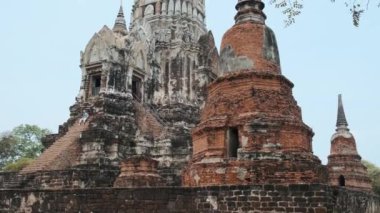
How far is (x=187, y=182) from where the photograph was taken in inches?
435

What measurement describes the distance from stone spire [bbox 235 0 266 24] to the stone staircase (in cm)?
828

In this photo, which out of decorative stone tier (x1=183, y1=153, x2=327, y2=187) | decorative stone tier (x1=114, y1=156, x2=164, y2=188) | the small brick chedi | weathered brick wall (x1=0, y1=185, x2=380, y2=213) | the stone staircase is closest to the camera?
weathered brick wall (x1=0, y1=185, x2=380, y2=213)

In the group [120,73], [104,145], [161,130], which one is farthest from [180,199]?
[120,73]

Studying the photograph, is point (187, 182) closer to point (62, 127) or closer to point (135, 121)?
point (135, 121)

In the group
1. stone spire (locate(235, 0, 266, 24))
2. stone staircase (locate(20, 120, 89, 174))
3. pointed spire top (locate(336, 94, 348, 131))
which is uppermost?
stone spire (locate(235, 0, 266, 24))

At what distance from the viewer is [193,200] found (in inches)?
347

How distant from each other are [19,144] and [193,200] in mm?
36606

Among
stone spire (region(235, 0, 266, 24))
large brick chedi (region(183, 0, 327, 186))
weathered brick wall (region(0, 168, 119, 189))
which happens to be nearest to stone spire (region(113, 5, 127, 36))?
weathered brick wall (region(0, 168, 119, 189))

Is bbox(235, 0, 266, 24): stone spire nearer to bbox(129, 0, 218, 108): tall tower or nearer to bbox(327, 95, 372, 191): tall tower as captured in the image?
bbox(129, 0, 218, 108): tall tower

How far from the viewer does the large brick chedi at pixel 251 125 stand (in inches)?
386

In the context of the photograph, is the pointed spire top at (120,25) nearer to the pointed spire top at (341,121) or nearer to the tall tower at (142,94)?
the tall tower at (142,94)

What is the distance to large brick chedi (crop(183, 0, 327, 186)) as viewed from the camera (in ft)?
32.1

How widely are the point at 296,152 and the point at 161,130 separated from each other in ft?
31.7

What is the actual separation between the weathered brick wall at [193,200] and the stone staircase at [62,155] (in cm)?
584
